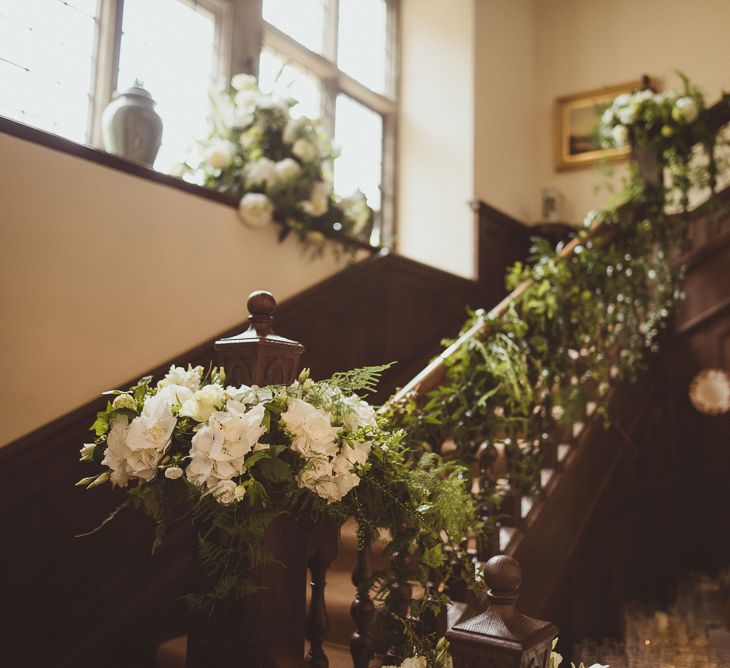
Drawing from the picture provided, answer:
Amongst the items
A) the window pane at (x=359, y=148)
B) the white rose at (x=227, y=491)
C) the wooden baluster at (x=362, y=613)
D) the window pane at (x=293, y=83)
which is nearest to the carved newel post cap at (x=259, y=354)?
the white rose at (x=227, y=491)

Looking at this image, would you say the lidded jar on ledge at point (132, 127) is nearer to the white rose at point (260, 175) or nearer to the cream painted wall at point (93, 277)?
the cream painted wall at point (93, 277)

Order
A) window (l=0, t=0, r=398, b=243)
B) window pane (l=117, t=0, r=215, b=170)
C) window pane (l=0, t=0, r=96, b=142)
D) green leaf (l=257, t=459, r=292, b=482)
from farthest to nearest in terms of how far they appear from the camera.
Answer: window pane (l=117, t=0, r=215, b=170)
window (l=0, t=0, r=398, b=243)
window pane (l=0, t=0, r=96, b=142)
green leaf (l=257, t=459, r=292, b=482)

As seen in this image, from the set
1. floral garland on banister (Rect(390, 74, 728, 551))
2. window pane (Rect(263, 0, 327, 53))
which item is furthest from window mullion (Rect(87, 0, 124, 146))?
floral garland on banister (Rect(390, 74, 728, 551))

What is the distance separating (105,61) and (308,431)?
3148 mm

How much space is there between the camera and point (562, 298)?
3201 millimetres

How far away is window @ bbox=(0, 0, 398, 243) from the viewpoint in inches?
144

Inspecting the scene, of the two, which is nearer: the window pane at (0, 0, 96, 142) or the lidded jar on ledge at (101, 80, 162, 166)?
the lidded jar on ledge at (101, 80, 162, 166)

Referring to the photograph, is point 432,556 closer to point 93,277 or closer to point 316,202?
point 93,277

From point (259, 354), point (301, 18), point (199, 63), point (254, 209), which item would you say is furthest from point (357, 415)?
point (301, 18)

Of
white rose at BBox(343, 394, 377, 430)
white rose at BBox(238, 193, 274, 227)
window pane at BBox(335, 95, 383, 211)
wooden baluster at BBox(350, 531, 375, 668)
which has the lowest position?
wooden baluster at BBox(350, 531, 375, 668)

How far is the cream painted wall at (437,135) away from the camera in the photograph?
5941 millimetres

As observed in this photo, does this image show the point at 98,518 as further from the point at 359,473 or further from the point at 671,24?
the point at 671,24

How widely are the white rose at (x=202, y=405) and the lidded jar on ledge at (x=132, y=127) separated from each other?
211 centimetres

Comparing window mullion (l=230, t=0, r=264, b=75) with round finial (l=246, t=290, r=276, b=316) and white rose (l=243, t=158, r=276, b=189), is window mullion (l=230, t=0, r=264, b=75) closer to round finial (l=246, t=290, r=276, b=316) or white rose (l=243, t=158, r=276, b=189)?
white rose (l=243, t=158, r=276, b=189)
